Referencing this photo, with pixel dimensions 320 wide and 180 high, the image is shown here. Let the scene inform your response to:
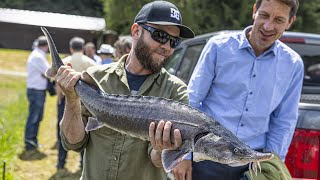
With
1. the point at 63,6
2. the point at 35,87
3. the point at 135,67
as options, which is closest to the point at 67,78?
the point at 135,67

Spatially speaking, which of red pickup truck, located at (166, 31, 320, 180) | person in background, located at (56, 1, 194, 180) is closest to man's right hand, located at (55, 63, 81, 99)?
person in background, located at (56, 1, 194, 180)

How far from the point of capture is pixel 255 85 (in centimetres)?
348

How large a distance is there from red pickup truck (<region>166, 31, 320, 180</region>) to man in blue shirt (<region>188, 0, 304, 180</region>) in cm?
24

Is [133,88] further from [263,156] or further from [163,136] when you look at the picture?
[263,156]

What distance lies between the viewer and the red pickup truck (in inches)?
147

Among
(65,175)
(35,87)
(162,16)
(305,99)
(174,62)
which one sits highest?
(162,16)

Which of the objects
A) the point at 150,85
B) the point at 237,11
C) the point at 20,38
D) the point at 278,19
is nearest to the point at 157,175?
the point at 150,85

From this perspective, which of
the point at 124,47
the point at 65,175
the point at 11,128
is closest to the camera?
the point at 124,47

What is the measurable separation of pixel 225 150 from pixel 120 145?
0.74 metres

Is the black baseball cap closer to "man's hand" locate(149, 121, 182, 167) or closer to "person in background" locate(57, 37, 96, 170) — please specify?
"man's hand" locate(149, 121, 182, 167)

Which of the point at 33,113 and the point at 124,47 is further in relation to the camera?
the point at 33,113

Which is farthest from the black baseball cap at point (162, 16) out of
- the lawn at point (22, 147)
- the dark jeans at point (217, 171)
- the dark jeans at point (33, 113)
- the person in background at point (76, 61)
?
the dark jeans at point (33, 113)

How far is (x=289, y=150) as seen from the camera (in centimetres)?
388

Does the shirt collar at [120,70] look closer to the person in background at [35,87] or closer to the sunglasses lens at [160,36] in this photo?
the sunglasses lens at [160,36]
